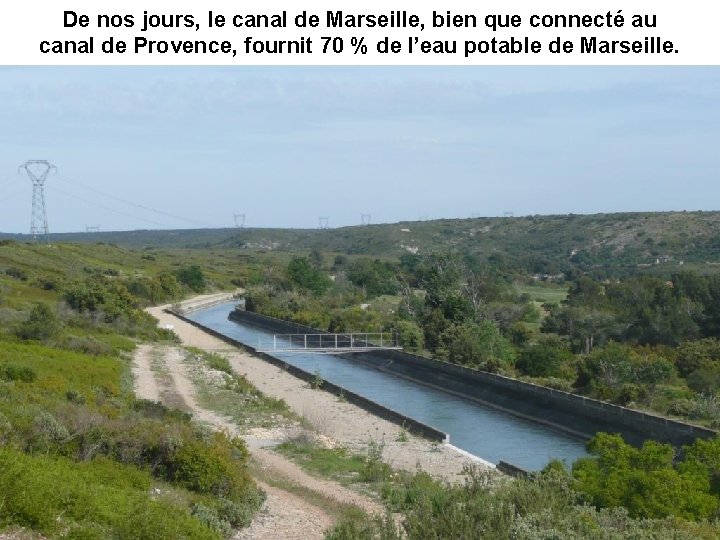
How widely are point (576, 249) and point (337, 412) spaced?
109m

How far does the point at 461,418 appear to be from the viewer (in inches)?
1330

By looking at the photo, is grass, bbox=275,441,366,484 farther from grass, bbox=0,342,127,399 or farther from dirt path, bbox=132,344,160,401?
dirt path, bbox=132,344,160,401

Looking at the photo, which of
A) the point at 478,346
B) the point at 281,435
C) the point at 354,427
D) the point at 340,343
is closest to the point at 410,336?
the point at 478,346

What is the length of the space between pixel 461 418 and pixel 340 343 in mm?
20730

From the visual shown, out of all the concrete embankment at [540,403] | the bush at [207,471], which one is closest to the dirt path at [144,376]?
the concrete embankment at [540,403]

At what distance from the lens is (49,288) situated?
6188 centimetres

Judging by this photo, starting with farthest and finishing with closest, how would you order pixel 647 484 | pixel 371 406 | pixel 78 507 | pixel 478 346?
1. pixel 478 346
2. pixel 371 406
3. pixel 647 484
4. pixel 78 507

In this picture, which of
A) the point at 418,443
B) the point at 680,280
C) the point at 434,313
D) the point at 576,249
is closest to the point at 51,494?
the point at 418,443

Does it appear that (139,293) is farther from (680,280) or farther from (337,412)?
(337,412)

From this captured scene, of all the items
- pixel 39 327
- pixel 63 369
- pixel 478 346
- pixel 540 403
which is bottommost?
pixel 540 403

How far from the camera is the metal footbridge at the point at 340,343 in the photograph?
47.2m

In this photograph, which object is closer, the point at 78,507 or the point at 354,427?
the point at 78,507

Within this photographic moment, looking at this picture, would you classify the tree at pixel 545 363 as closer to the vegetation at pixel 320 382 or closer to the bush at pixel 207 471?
the vegetation at pixel 320 382

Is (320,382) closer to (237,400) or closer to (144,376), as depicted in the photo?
(144,376)
